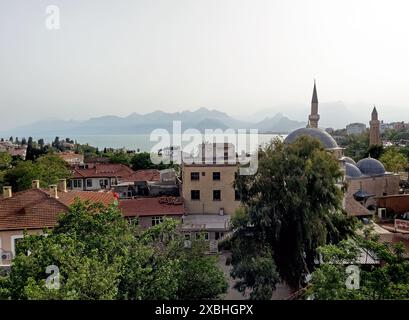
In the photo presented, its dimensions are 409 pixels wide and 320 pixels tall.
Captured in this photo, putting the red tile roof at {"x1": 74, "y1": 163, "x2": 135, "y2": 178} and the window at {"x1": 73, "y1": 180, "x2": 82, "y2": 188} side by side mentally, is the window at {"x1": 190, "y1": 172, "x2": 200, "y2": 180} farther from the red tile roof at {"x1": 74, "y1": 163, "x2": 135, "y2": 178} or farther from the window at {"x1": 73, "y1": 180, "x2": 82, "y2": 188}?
the window at {"x1": 73, "y1": 180, "x2": 82, "y2": 188}

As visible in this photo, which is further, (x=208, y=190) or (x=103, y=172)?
(x=103, y=172)

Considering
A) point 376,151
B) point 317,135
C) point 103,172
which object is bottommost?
point 103,172

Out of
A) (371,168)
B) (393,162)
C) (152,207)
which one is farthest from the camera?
(393,162)

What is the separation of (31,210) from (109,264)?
17.5ft

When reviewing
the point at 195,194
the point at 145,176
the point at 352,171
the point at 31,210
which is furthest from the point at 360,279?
the point at 145,176

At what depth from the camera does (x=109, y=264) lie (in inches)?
216

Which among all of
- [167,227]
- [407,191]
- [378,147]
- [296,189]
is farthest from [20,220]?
[378,147]

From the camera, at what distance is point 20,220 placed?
966 centimetres

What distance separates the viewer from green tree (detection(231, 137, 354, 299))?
8836mm

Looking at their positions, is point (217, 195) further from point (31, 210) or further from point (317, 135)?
point (31, 210)

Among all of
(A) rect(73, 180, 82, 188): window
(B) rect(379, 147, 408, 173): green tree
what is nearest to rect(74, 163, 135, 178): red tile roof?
(A) rect(73, 180, 82, 188): window

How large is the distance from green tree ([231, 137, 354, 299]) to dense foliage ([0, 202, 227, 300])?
2260 mm

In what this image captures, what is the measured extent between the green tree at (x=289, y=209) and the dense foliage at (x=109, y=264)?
2260 mm

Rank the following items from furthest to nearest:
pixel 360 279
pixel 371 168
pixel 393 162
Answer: pixel 393 162 < pixel 371 168 < pixel 360 279
